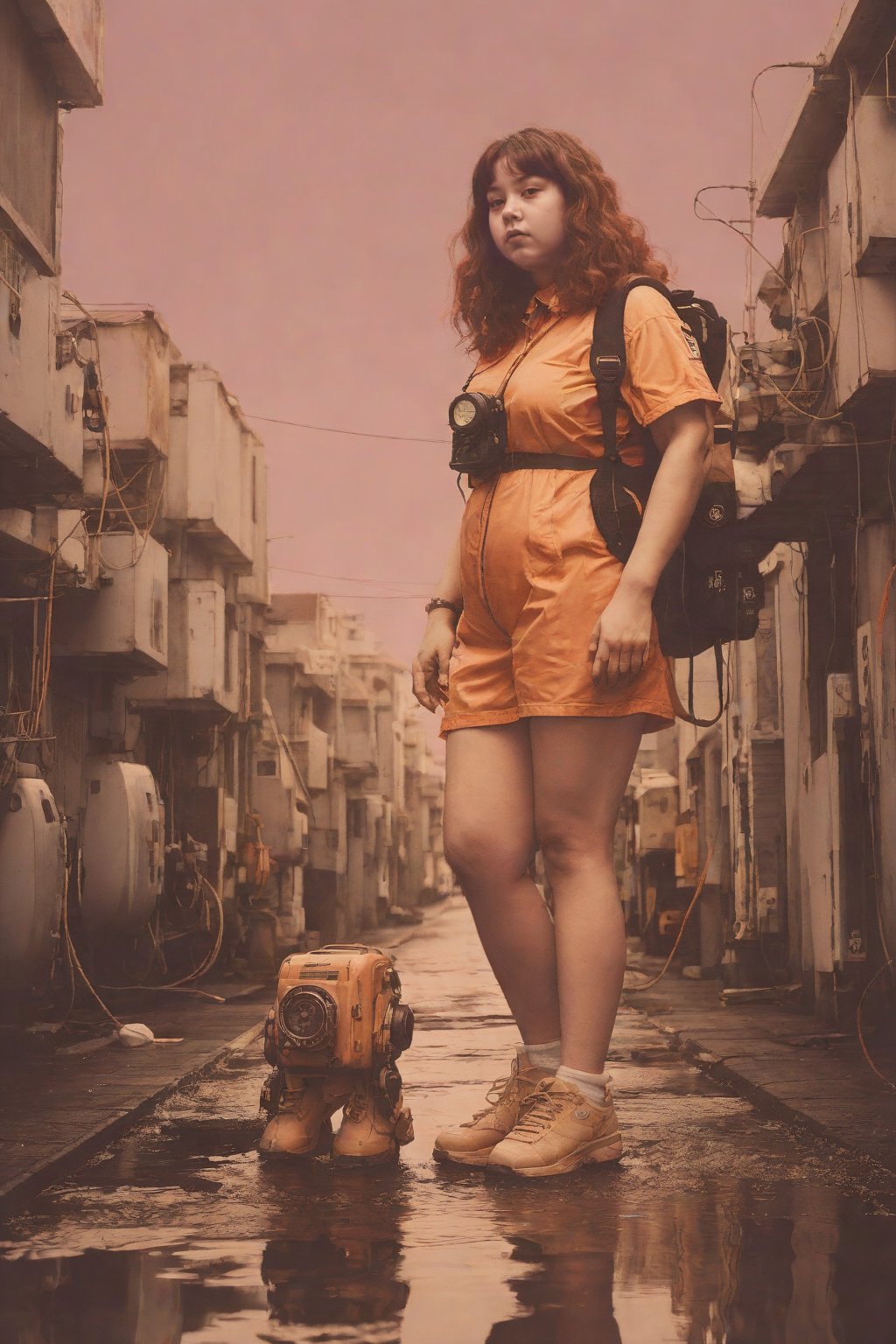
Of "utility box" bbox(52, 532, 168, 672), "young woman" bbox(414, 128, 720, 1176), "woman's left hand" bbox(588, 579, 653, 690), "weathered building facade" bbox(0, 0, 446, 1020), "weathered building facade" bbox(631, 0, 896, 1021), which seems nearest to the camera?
"woman's left hand" bbox(588, 579, 653, 690)

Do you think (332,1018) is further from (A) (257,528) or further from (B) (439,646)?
(A) (257,528)

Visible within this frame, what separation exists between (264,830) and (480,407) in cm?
2248

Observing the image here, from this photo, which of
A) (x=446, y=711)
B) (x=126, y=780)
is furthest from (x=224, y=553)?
(x=446, y=711)

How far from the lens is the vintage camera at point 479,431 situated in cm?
449

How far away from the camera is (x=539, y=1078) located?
449cm

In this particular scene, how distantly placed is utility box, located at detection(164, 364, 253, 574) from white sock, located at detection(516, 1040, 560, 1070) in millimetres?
17933

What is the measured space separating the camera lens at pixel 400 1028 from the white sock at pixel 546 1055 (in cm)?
37

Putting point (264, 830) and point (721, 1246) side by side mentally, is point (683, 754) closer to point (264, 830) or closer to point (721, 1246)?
point (264, 830)

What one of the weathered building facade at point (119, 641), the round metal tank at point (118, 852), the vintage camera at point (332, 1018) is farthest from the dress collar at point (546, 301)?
the round metal tank at point (118, 852)

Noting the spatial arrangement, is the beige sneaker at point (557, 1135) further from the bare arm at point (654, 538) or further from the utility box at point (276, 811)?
the utility box at point (276, 811)

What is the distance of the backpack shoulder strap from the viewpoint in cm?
443

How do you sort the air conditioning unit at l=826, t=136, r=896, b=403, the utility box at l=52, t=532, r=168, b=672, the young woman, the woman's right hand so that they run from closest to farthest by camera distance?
the young woman < the woman's right hand < the air conditioning unit at l=826, t=136, r=896, b=403 < the utility box at l=52, t=532, r=168, b=672

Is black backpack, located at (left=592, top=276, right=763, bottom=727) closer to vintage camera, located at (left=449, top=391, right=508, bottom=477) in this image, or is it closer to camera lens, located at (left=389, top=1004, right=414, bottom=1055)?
vintage camera, located at (left=449, top=391, right=508, bottom=477)

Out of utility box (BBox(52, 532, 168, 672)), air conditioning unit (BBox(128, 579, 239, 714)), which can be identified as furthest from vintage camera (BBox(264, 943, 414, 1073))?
air conditioning unit (BBox(128, 579, 239, 714))
